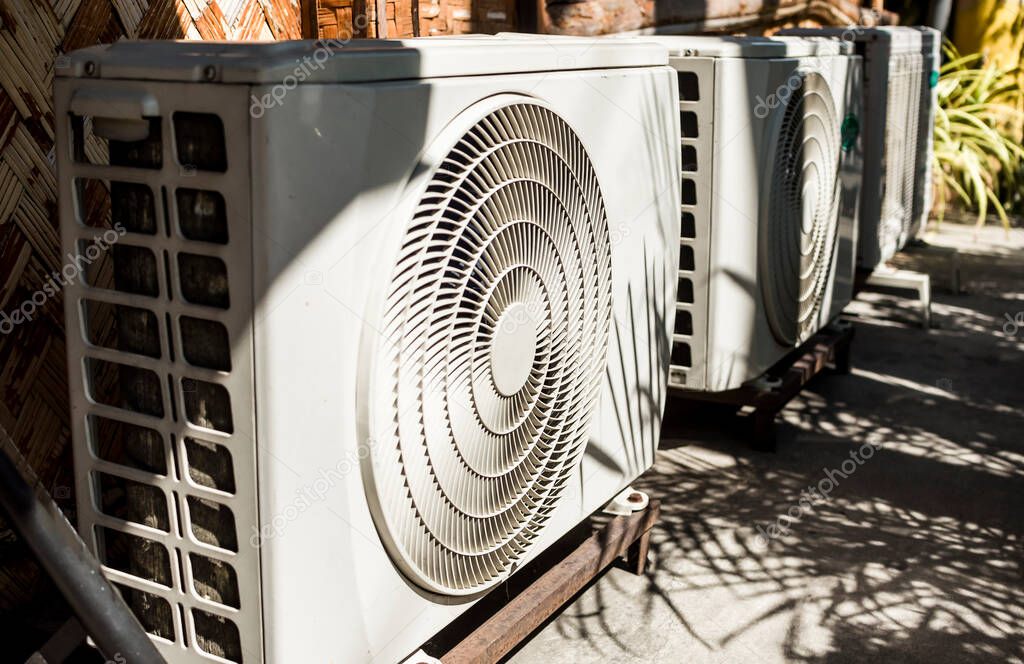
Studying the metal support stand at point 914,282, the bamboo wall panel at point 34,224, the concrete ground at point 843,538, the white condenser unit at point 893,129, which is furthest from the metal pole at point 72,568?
the metal support stand at point 914,282

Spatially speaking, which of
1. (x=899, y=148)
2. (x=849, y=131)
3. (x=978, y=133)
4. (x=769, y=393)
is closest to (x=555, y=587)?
(x=769, y=393)

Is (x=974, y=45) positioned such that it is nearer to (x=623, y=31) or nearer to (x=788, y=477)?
(x=623, y=31)

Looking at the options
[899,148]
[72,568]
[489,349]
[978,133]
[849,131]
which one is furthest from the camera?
[978,133]

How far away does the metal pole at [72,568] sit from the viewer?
115 centimetres

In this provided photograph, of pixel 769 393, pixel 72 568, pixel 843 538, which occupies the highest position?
pixel 72 568

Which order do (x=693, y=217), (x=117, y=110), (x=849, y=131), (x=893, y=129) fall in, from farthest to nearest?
(x=893, y=129), (x=849, y=131), (x=693, y=217), (x=117, y=110)

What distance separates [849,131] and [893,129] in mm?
941

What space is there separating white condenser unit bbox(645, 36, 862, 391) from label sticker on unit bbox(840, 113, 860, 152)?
156 mm

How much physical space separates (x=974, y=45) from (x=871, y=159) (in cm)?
396

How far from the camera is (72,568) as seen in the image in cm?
121

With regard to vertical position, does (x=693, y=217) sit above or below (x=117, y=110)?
below

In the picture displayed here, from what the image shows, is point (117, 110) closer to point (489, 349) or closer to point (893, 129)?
point (489, 349)

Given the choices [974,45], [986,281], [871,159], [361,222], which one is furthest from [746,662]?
[974,45]

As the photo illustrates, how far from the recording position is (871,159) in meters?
4.21
